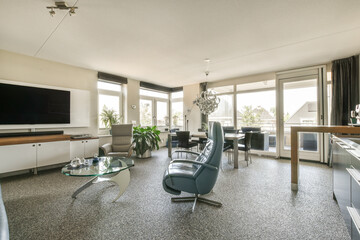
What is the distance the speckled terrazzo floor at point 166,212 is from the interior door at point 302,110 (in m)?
1.60

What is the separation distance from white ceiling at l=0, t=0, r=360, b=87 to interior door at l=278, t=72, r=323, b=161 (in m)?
0.57

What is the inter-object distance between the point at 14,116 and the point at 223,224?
14.9ft

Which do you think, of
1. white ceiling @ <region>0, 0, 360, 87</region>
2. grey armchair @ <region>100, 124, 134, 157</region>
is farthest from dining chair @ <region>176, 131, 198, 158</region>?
white ceiling @ <region>0, 0, 360, 87</region>


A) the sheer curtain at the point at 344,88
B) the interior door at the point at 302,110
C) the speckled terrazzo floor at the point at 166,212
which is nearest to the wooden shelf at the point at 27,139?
the speckled terrazzo floor at the point at 166,212

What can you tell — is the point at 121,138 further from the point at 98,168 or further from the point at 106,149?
the point at 98,168

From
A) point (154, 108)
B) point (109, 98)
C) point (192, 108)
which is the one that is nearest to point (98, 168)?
point (109, 98)

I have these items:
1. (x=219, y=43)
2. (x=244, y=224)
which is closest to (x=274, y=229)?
(x=244, y=224)

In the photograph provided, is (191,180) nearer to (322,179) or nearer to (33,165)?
(322,179)

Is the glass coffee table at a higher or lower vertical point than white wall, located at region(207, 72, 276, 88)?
lower

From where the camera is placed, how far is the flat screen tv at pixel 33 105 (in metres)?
3.45

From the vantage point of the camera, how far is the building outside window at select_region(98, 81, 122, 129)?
512 centimetres

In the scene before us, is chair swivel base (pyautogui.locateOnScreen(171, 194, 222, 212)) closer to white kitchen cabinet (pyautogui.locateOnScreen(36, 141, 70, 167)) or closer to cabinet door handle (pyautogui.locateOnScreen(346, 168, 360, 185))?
cabinet door handle (pyautogui.locateOnScreen(346, 168, 360, 185))

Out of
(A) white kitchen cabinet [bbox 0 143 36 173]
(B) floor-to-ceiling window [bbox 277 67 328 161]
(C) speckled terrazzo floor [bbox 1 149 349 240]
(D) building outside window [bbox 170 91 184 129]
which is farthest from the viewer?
(D) building outside window [bbox 170 91 184 129]

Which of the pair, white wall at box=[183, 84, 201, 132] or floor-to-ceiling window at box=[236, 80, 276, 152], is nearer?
floor-to-ceiling window at box=[236, 80, 276, 152]
